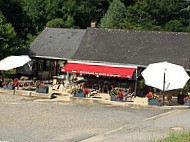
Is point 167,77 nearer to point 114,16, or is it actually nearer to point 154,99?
point 154,99

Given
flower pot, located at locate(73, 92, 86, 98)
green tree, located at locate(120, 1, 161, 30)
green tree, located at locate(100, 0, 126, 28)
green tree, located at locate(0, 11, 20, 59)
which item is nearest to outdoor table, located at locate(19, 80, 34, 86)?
green tree, located at locate(0, 11, 20, 59)

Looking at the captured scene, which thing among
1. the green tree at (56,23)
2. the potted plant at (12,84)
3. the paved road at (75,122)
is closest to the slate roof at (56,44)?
the potted plant at (12,84)

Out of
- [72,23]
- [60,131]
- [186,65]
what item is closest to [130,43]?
[186,65]

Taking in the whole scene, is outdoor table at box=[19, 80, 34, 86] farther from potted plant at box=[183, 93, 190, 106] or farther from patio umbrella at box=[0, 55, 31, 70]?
potted plant at box=[183, 93, 190, 106]

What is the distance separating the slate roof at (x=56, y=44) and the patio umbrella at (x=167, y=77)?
10379 mm

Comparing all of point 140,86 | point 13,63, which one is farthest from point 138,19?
point 13,63

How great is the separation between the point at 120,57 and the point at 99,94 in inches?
139

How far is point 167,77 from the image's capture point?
19891 millimetres

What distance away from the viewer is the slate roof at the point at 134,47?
25250 mm

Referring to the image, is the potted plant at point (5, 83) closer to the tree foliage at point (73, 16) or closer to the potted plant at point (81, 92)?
the potted plant at point (81, 92)

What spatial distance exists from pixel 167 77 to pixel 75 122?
7.29 m

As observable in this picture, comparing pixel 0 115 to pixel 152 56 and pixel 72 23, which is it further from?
pixel 72 23

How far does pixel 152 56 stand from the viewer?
25500 mm

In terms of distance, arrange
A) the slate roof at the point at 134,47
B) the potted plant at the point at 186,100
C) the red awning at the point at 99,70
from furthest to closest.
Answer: the slate roof at the point at 134,47 → the red awning at the point at 99,70 → the potted plant at the point at 186,100
